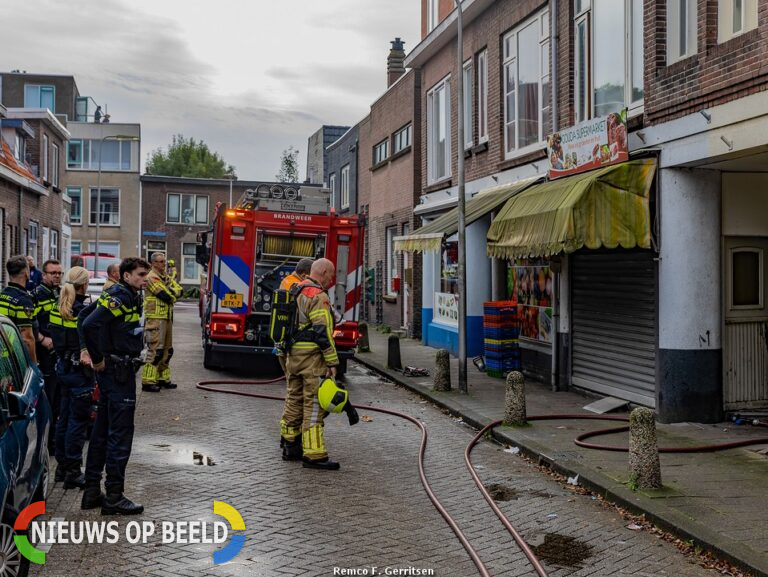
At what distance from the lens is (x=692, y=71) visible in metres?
9.73

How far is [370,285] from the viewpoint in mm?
27609

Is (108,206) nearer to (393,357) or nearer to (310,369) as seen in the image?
(393,357)

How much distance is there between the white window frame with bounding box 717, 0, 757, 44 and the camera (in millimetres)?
8977

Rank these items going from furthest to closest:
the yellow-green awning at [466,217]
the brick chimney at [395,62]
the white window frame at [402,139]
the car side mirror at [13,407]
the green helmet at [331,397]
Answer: the brick chimney at [395,62], the white window frame at [402,139], the yellow-green awning at [466,217], the green helmet at [331,397], the car side mirror at [13,407]

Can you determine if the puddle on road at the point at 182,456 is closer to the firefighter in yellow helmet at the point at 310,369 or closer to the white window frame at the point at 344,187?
the firefighter in yellow helmet at the point at 310,369

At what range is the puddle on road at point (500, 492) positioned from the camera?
23.4 ft

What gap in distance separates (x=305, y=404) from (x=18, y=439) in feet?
12.0

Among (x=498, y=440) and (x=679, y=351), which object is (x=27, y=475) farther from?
(x=679, y=351)

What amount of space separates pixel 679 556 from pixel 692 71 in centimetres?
605

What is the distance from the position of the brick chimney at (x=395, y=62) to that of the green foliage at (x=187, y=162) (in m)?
58.2

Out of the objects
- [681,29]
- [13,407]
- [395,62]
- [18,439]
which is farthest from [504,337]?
[395,62]

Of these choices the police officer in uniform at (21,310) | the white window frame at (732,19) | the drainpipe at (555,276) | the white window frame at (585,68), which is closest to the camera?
the police officer in uniform at (21,310)

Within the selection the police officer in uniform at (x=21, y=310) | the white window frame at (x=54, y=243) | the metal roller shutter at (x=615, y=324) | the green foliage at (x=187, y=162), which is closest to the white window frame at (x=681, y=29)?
the metal roller shutter at (x=615, y=324)

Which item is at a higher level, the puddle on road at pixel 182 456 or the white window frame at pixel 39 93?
the white window frame at pixel 39 93
